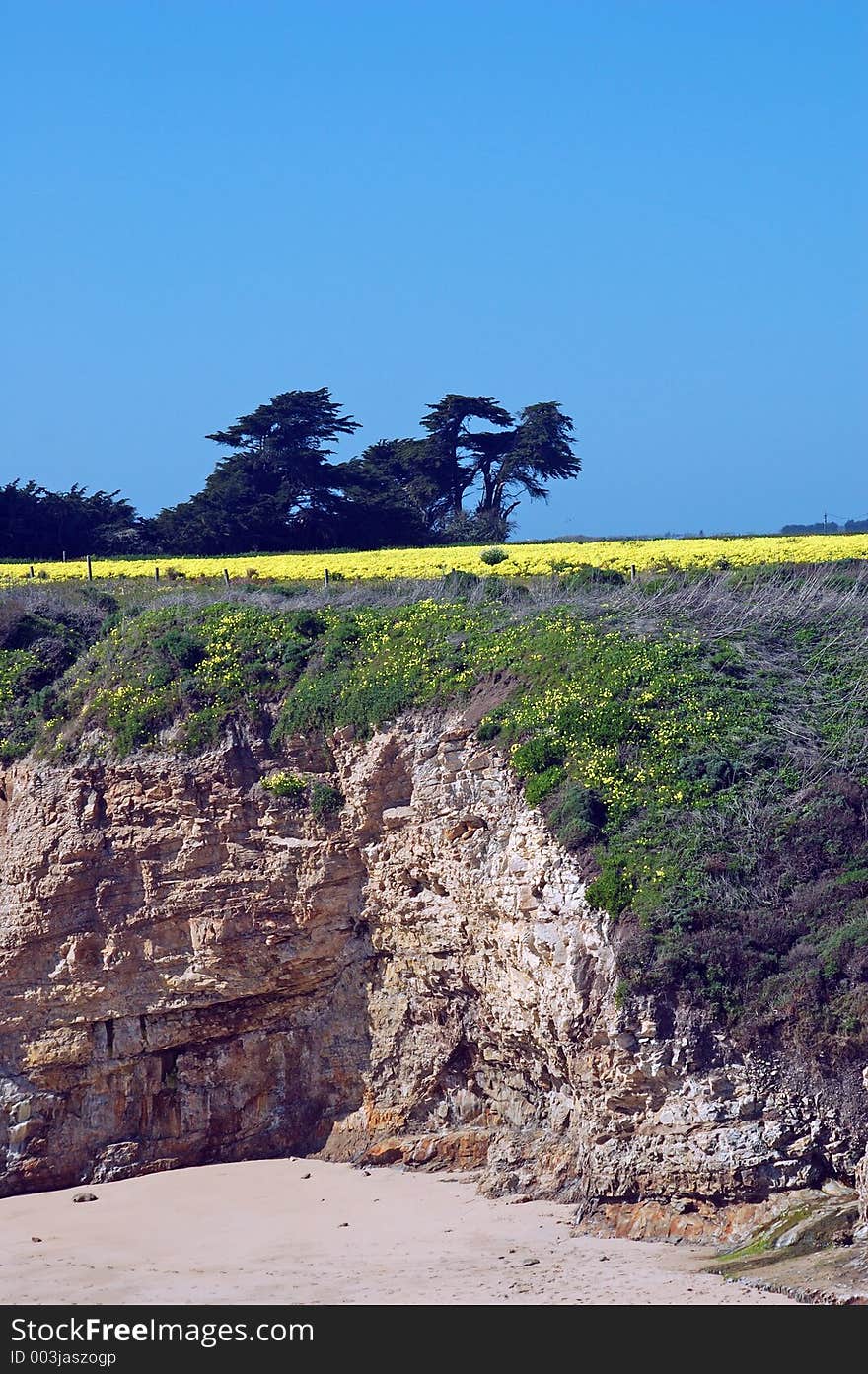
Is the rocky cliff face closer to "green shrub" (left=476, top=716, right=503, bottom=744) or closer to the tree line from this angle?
"green shrub" (left=476, top=716, right=503, bottom=744)

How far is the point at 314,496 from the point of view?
52531 mm

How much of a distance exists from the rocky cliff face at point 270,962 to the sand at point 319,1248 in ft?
3.03

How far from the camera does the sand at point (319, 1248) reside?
19.8 metres

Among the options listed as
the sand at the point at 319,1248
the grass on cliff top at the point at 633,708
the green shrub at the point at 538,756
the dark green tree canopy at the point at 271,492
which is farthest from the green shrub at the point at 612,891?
the dark green tree canopy at the point at 271,492

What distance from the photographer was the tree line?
51.5 meters

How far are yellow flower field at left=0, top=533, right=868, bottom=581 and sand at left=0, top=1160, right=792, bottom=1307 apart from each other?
17232mm


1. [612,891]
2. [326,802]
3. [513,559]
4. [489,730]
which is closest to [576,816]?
[612,891]

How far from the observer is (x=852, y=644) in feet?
93.3

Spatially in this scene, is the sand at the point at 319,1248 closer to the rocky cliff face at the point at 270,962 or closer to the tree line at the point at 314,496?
the rocky cliff face at the point at 270,962

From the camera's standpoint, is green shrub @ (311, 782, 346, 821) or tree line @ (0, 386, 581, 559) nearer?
green shrub @ (311, 782, 346, 821)

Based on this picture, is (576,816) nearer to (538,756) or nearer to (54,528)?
(538,756)

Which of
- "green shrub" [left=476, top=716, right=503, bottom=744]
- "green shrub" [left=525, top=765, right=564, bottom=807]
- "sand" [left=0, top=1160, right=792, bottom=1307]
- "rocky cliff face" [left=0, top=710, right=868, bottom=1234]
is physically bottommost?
"sand" [left=0, top=1160, right=792, bottom=1307]

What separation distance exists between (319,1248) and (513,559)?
22.0 metres

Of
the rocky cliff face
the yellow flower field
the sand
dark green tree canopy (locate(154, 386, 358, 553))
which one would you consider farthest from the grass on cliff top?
dark green tree canopy (locate(154, 386, 358, 553))
